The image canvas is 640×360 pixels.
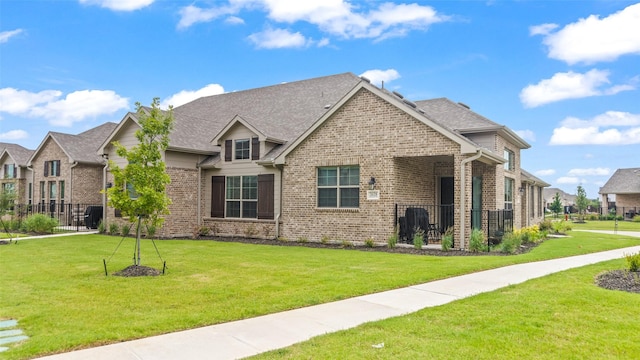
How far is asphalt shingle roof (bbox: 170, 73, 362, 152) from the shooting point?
810 inches

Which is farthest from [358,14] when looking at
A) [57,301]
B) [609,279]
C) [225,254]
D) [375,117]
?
[57,301]

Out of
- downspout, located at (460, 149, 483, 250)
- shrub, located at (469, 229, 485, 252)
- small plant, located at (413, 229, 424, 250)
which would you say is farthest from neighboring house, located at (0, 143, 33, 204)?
shrub, located at (469, 229, 485, 252)

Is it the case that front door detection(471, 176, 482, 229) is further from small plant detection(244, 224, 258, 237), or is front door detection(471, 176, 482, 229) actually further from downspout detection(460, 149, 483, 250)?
small plant detection(244, 224, 258, 237)

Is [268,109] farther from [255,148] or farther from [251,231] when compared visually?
[251,231]

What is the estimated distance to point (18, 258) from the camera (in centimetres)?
1244

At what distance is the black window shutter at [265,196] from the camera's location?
18.6m

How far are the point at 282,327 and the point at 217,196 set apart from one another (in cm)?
1538

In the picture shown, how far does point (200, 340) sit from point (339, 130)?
12.2 m

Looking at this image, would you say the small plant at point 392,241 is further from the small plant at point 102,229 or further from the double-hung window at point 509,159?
the small plant at point 102,229

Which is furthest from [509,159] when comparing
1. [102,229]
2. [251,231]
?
[102,229]

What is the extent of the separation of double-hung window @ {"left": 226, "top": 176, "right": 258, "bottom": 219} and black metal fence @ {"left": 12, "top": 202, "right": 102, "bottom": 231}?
8427 mm

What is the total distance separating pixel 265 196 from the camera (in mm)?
18781

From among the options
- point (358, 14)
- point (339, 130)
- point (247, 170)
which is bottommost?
point (247, 170)

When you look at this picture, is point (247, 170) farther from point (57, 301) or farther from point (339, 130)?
point (57, 301)
